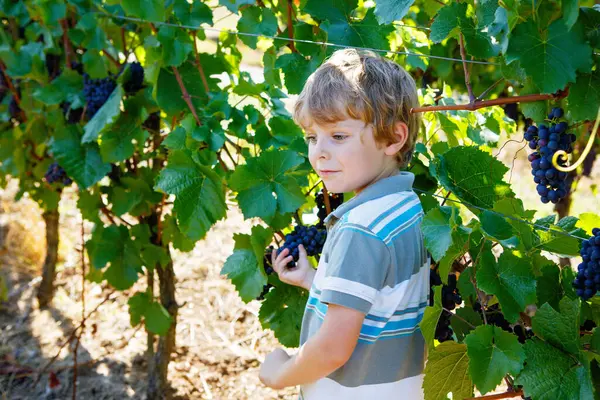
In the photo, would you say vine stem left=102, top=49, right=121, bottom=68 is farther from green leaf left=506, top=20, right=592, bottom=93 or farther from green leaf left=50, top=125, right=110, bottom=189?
green leaf left=506, top=20, right=592, bottom=93

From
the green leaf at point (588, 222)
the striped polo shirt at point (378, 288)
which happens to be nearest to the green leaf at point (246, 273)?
the striped polo shirt at point (378, 288)

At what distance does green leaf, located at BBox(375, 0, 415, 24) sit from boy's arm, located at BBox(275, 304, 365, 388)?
1.84ft

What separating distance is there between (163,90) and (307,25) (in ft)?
1.74

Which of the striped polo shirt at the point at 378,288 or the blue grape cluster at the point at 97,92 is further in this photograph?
the blue grape cluster at the point at 97,92

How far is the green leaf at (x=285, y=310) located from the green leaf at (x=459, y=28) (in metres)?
0.82


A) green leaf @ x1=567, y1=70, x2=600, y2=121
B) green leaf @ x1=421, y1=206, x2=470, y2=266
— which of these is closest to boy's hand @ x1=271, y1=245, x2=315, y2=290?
green leaf @ x1=421, y1=206, x2=470, y2=266

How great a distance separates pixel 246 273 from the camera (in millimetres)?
1883

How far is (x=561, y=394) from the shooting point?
1313mm

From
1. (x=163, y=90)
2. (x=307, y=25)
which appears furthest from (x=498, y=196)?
(x=163, y=90)

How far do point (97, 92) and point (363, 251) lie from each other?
1.46 meters

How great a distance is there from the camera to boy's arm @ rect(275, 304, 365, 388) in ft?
4.49

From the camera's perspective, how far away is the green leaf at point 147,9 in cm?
204

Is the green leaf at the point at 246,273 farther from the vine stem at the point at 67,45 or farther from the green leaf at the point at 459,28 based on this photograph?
the vine stem at the point at 67,45

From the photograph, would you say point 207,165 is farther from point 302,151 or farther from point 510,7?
point 510,7
